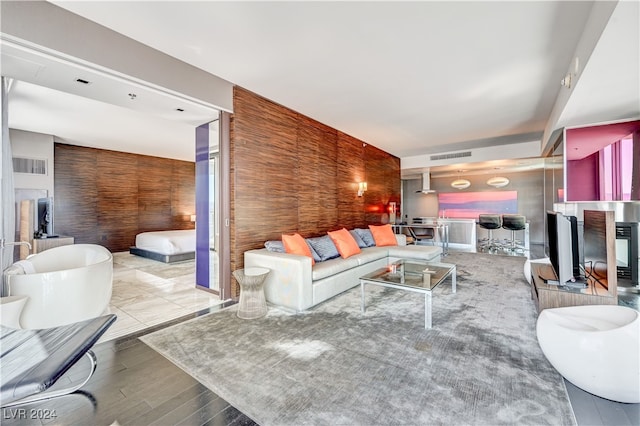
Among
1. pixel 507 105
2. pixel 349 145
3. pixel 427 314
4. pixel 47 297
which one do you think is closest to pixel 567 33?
pixel 507 105

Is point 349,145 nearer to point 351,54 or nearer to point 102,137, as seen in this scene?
point 351,54

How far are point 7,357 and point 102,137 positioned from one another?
5.93 m

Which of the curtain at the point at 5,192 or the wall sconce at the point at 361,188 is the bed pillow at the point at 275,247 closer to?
the curtain at the point at 5,192

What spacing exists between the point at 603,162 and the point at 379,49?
3.70 metres

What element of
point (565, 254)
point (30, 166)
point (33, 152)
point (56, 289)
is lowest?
point (56, 289)

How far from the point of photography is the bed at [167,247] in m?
6.06

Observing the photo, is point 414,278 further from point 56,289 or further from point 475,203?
point 475,203

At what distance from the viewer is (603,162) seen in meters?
3.80

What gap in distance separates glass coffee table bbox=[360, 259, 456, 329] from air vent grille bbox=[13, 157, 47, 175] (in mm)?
6966

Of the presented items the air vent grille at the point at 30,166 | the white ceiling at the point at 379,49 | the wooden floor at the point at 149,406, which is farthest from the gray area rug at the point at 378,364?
the air vent grille at the point at 30,166

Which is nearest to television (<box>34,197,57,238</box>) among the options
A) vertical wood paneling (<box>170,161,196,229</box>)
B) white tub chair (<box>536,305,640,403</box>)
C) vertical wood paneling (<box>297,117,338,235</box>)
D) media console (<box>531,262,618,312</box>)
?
vertical wood paneling (<box>170,161,196,229</box>)

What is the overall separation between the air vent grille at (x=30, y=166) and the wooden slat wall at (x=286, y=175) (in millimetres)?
5012

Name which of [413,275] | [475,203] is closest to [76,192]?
[413,275]

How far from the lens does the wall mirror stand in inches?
137
